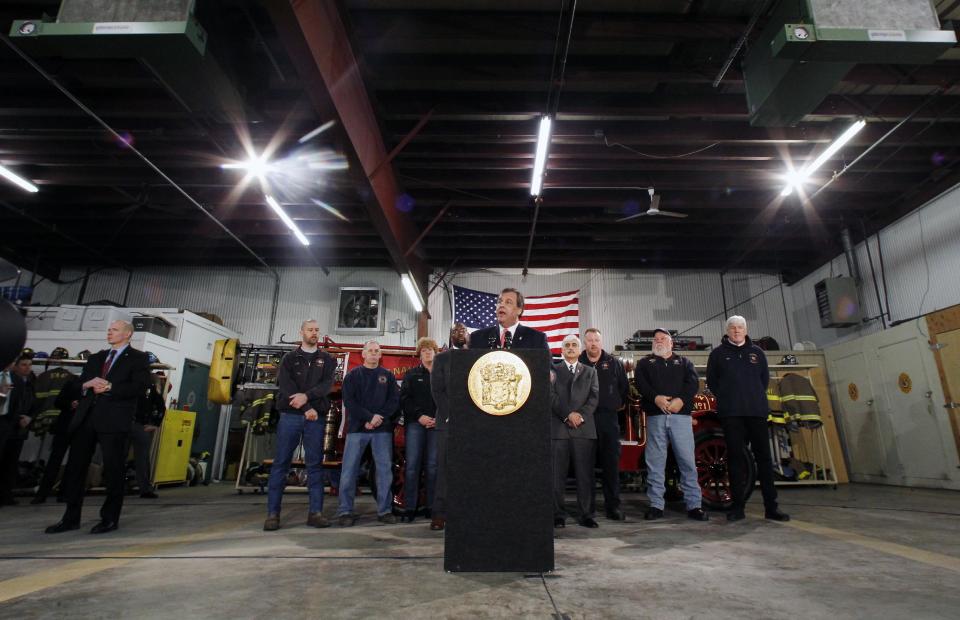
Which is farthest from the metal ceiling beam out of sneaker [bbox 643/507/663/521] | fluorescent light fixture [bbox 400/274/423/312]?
sneaker [bbox 643/507/663/521]

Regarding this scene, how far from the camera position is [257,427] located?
6555mm

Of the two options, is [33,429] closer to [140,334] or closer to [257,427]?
[140,334]

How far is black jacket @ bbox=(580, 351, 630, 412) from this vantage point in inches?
173

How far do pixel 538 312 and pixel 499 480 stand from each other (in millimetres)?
8496

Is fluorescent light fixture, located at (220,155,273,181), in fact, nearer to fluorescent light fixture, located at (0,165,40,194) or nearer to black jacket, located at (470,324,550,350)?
fluorescent light fixture, located at (0,165,40,194)

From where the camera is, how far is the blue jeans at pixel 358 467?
13.3ft

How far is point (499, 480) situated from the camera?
87.4 inches

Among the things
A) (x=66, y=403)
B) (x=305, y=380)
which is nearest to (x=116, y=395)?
(x=305, y=380)

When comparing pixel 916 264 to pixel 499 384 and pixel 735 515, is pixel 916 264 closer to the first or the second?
pixel 735 515

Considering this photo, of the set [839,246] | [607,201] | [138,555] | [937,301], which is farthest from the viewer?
[839,246]

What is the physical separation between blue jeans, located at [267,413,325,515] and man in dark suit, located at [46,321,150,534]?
1.10 meters

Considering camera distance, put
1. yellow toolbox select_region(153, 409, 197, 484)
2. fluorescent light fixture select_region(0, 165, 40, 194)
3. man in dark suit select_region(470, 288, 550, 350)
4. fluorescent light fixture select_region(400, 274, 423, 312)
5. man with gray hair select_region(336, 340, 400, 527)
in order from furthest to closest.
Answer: fluorescent light fixture select_region(400, 274, 423, 312), fluorescent light fixture select_region(0, 165, 40, 194), yellow toolbox select_region(153, 409, 197, 484), man with gray hair select_region(336, 340, 400, 527), man in dark suit select_region(470, 288, 550, 350)

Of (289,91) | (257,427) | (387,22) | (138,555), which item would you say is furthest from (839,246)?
(138,555)

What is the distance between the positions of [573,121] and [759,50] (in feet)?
8.38
